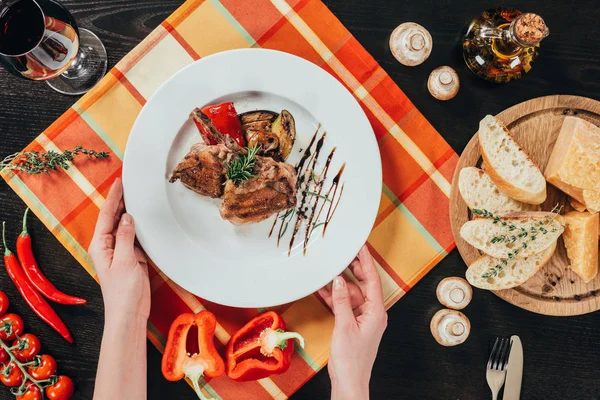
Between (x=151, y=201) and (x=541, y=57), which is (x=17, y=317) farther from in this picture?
(x=541, y=57)

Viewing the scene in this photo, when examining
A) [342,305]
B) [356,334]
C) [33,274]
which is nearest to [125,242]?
[33,274]

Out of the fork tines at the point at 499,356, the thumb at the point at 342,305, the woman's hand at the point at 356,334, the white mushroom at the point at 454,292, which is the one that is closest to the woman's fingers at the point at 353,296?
the woman's hand at the point at 356,334

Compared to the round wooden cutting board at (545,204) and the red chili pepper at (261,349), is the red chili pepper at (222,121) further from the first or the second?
the round wooden cutting board at (545,204)

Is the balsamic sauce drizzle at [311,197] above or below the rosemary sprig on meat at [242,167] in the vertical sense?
below

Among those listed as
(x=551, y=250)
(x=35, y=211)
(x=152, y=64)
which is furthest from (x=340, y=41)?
(x=35, y=211)

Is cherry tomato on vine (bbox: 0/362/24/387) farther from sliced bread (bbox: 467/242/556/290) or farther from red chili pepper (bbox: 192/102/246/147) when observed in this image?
sliced bread (bbox: 467/242/556/290)

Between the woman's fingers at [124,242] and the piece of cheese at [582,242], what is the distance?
2.19 meters

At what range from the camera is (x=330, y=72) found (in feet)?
7.90

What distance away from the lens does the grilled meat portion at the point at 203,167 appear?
216 cm

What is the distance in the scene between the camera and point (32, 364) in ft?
7.94

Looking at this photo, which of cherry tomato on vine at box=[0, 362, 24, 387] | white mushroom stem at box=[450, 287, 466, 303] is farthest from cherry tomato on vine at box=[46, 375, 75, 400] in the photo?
white mushroom stem at box=[450, 287, 466, 303]

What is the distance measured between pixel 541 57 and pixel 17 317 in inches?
125

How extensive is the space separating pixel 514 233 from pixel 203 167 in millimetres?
1572

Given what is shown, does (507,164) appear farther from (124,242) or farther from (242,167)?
(124,242)
